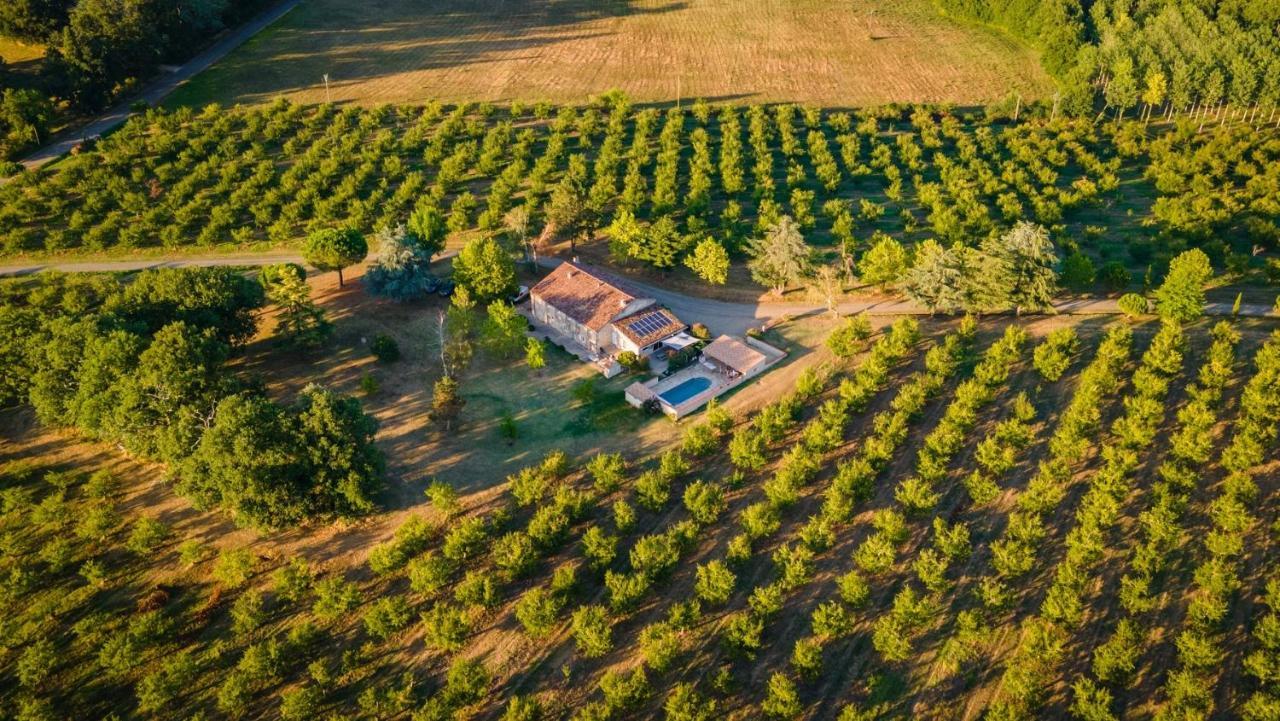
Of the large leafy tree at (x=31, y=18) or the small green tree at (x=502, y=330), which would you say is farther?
the large leafy tree at (x=31, y=18)

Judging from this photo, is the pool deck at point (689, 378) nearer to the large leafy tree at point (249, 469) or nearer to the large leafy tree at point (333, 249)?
the large leafy tree at point (249, 469)

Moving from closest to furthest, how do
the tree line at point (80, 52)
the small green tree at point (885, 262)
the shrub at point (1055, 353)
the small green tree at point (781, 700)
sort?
the small green tree at point (781, 700) < the shrub at point (1055, 353) < the small green tree at point (885, 262) < the tree line at point (80, 52)

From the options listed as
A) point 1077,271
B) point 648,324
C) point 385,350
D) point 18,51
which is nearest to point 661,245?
point 648,324

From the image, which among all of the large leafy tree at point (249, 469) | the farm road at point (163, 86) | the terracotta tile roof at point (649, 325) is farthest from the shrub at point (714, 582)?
the farm road at point (163, 86)

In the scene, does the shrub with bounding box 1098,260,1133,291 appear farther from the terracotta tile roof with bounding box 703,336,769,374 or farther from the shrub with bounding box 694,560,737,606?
the shrub with bounding box 694,560,737,606

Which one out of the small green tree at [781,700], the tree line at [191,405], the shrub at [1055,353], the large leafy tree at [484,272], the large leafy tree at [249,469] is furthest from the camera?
the large leafy tree at [484,272]

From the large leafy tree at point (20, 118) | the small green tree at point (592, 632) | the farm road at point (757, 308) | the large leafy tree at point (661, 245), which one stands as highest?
the large leafy tree at point (20, 118)

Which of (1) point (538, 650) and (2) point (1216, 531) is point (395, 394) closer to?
(1) point (538, 650)

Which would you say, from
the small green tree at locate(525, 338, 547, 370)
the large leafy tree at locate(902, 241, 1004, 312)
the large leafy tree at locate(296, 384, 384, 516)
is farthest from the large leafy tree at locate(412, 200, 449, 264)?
the large leafy tree at locate(902, 241, 1004, 312)

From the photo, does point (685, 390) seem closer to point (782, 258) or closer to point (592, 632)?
point (782, 258)
